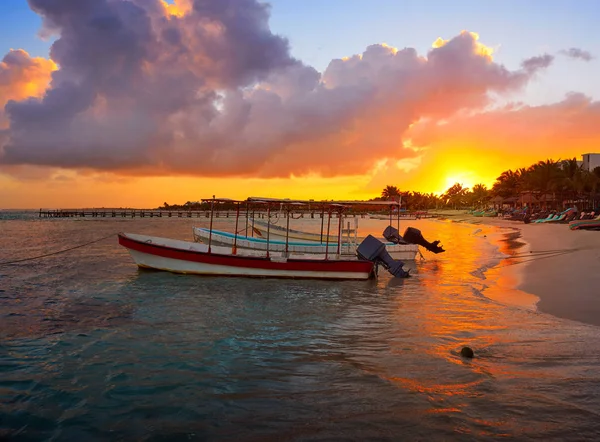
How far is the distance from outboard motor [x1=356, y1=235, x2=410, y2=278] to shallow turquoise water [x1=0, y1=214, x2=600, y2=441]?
3953 mm

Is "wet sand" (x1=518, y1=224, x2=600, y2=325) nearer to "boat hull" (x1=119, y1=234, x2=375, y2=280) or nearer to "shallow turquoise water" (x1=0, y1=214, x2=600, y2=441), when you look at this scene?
"shallow turquoise water" (x1=0, y1=214, x2=600, y2=441)

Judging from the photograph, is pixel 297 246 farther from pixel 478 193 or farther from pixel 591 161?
pixel 478 193

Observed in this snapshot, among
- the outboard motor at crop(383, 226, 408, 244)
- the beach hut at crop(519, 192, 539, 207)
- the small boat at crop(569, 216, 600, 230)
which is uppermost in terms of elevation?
the beach hut at crop(519, 192, 539, 207)

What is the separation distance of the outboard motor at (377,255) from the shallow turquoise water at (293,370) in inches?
156

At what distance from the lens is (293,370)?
822cm

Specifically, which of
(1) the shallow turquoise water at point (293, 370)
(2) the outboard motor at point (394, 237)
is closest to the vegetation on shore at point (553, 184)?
(2) the outboard motor at point (394, 237)

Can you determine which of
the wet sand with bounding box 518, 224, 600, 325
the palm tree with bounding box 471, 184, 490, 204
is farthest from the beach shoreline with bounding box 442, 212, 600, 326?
the palm tree with bounding box 471, 184, 490, 204

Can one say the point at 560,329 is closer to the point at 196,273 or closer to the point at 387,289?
the point at 387,289

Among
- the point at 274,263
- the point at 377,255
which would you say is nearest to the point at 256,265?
the point at 274,263

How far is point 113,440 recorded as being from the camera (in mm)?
5887

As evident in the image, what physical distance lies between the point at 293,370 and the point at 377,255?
1182 cm

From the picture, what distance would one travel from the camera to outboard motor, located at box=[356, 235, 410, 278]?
766 inches

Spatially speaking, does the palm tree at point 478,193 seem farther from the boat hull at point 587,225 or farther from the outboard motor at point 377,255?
Answer: the outboard motor at point 377,255

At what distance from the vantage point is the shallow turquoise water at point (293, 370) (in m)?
6.11
